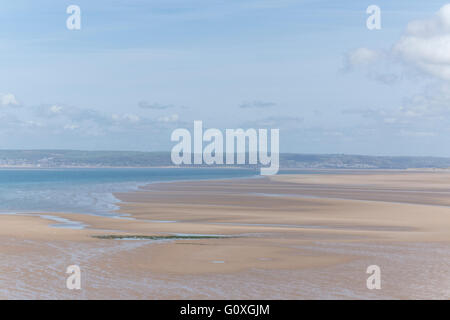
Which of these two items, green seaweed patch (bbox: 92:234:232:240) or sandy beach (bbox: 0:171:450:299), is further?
green seaweed patch (bbox: 92:234:232:240)

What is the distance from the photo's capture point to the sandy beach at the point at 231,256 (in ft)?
41.4

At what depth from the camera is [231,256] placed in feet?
54.9

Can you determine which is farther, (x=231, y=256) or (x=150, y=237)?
(x=150, y=237)

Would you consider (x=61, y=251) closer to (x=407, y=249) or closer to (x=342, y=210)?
(x=407, y=249)

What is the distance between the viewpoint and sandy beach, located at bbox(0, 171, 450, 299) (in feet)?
41.4

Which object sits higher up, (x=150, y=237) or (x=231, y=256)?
(x=150, y=237)

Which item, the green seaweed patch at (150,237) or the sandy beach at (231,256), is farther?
the green seaweed patch at (150,237)
